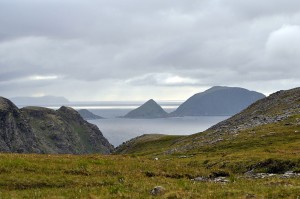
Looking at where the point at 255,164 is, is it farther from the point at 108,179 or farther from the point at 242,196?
the point at 242,196

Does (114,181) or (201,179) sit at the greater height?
(114,181)

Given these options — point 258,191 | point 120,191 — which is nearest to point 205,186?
point 258,191

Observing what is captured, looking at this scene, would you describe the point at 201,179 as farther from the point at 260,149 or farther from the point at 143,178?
the point at 260,149

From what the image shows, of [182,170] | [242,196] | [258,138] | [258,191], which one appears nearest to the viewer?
[242,196]

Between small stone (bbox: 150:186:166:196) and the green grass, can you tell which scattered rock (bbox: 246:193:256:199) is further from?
small stone (bbox: 150:186:166:196)

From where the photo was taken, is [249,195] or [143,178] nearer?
[249,195]

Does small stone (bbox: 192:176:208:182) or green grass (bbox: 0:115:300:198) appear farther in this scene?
small stone (bbox: 192:176:208:182)

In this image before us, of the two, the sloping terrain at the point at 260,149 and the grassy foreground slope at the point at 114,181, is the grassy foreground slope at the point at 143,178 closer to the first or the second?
the grassy foreground slope at the point at 114,181

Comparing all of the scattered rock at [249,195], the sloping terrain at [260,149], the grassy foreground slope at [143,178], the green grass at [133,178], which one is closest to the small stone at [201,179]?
the grassy foreground slope at [143,178]

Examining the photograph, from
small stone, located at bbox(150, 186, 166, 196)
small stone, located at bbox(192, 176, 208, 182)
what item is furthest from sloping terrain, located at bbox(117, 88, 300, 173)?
small stone, located at bbox(150, 186, 166, 196)

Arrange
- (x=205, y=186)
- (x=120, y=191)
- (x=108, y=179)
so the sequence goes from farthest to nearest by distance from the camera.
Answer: (x=108, y=179)
(x=205, y=186)
(x=120, y=191)

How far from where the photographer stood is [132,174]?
102 ft

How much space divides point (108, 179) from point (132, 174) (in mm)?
3336

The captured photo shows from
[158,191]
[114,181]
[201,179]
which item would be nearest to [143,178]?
[114,181]
